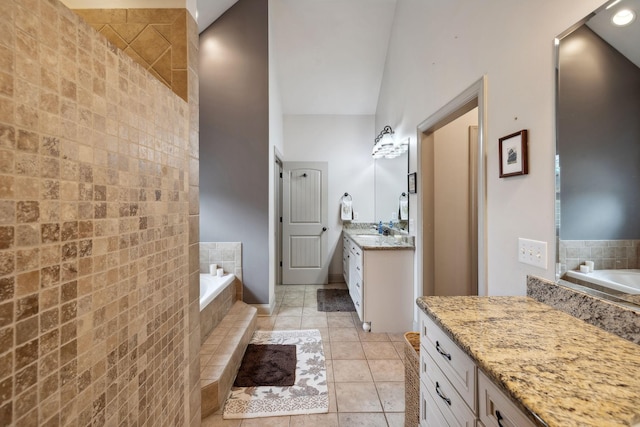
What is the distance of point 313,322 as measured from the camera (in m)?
3.03

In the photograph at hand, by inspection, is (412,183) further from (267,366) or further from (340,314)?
(267,366)

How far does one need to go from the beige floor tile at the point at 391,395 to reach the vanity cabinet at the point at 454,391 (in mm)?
654

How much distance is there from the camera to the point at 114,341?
780mm

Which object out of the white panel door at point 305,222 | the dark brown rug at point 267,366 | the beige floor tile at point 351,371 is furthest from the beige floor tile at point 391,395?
the white panel door at point 305,222

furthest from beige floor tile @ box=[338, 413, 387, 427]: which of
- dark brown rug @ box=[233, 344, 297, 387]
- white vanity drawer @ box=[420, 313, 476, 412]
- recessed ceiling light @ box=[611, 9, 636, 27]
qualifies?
recessed ceiling light @ box=[611, 9, 636, 27]

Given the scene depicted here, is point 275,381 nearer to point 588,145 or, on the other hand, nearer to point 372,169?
point 588,145

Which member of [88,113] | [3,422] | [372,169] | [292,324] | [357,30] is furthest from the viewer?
[372,169]

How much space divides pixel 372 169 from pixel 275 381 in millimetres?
3534

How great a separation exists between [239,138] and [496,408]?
3.01 meters

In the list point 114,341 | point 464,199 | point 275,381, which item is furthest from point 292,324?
point 114,341

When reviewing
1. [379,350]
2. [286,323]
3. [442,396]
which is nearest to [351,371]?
[379,350]

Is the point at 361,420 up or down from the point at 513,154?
down

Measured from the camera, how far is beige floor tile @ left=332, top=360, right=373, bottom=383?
205cm

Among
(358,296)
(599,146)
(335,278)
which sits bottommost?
(335,278)
